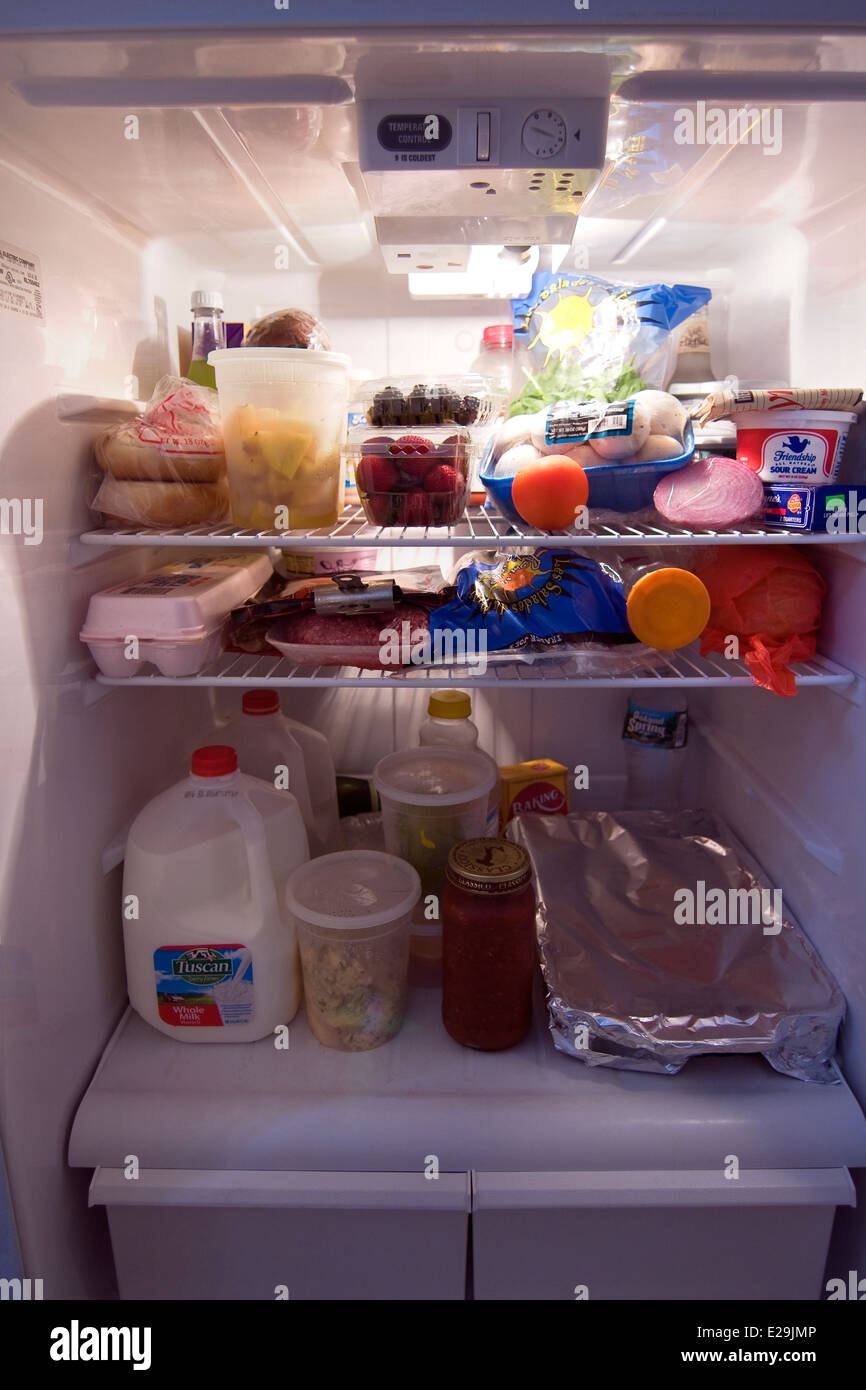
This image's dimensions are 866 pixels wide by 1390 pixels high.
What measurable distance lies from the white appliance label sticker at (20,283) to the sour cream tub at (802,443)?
82cm

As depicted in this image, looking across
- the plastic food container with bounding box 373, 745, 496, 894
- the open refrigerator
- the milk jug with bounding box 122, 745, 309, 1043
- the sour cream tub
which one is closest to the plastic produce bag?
the open refrigerator

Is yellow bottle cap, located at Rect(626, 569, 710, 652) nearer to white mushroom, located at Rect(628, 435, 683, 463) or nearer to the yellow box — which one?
white mushroom, located at Rect(628, 435, 683, 463)

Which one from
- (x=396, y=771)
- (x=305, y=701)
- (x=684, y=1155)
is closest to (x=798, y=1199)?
(x=684, y=1155)

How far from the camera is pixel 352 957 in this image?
1.07 meters

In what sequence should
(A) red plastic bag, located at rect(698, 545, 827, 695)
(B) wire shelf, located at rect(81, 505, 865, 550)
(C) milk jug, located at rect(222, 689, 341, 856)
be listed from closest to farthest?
(B) wire shelf, located at rect(81, 505, 865, 550), (A) red plastic bag, located at rect(698, 545, 827, 695), (C) milk jug, located at rect(222, 689, 341, 856)

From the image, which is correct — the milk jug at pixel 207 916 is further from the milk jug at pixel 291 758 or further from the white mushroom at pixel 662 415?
the white mushroom at pixel 662 415

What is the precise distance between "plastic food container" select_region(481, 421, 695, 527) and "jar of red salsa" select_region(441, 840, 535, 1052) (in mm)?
438

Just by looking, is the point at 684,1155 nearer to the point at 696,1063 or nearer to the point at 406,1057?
the point at 696,1063

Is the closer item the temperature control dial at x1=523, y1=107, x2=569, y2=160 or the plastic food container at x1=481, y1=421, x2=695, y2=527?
the temperature control dial at x1=523, y1=107, x2=569, y2=160

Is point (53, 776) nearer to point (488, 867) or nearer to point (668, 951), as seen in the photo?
point (488, 867)

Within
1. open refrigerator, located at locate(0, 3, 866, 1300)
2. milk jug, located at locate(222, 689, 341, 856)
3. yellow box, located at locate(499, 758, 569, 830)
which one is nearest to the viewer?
open refrigerator, located at locate(0, 3, 866, 1300)

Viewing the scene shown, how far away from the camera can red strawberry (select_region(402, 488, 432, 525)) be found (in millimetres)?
1001

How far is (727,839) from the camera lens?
4.60 ft

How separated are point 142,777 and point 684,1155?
33.8 inches
